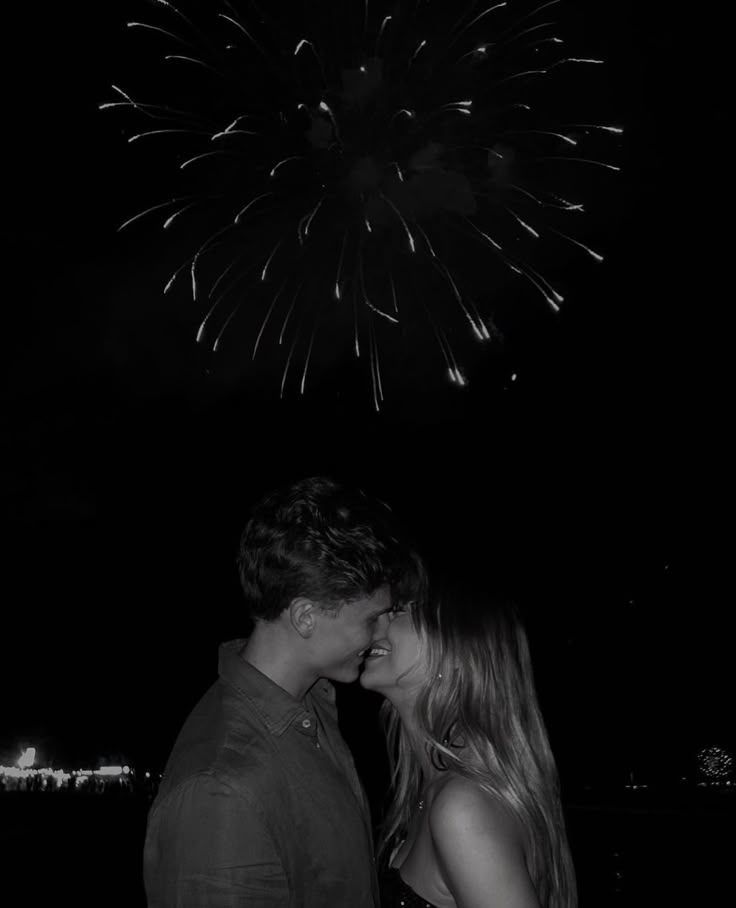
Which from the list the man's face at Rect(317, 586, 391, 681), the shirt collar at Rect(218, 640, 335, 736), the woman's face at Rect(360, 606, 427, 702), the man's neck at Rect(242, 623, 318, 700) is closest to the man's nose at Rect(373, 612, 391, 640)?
the woman's face at Rect(360, 606, 427, 702)

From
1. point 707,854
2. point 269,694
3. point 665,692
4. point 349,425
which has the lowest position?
point 707,854

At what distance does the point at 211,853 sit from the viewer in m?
2.03

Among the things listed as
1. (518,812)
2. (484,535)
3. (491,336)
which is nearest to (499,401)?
(491,336)

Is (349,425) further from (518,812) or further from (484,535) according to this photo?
(518,812)

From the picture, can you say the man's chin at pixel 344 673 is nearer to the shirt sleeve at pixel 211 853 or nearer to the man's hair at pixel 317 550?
the man's hair at pixel 317 550

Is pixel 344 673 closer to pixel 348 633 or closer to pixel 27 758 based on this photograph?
pixel 348 633

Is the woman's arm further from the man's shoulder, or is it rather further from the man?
the man's shoulder

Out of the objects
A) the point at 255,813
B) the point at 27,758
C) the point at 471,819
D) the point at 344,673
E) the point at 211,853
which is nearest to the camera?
the point at 211,853

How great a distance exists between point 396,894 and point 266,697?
82cm

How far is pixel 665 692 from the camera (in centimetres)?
1842

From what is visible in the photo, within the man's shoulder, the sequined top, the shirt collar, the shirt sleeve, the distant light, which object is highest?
the distant light

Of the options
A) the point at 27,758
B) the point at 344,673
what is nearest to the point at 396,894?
the point at 344,673

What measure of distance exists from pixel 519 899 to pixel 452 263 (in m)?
10.7

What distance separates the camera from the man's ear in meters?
2.64
